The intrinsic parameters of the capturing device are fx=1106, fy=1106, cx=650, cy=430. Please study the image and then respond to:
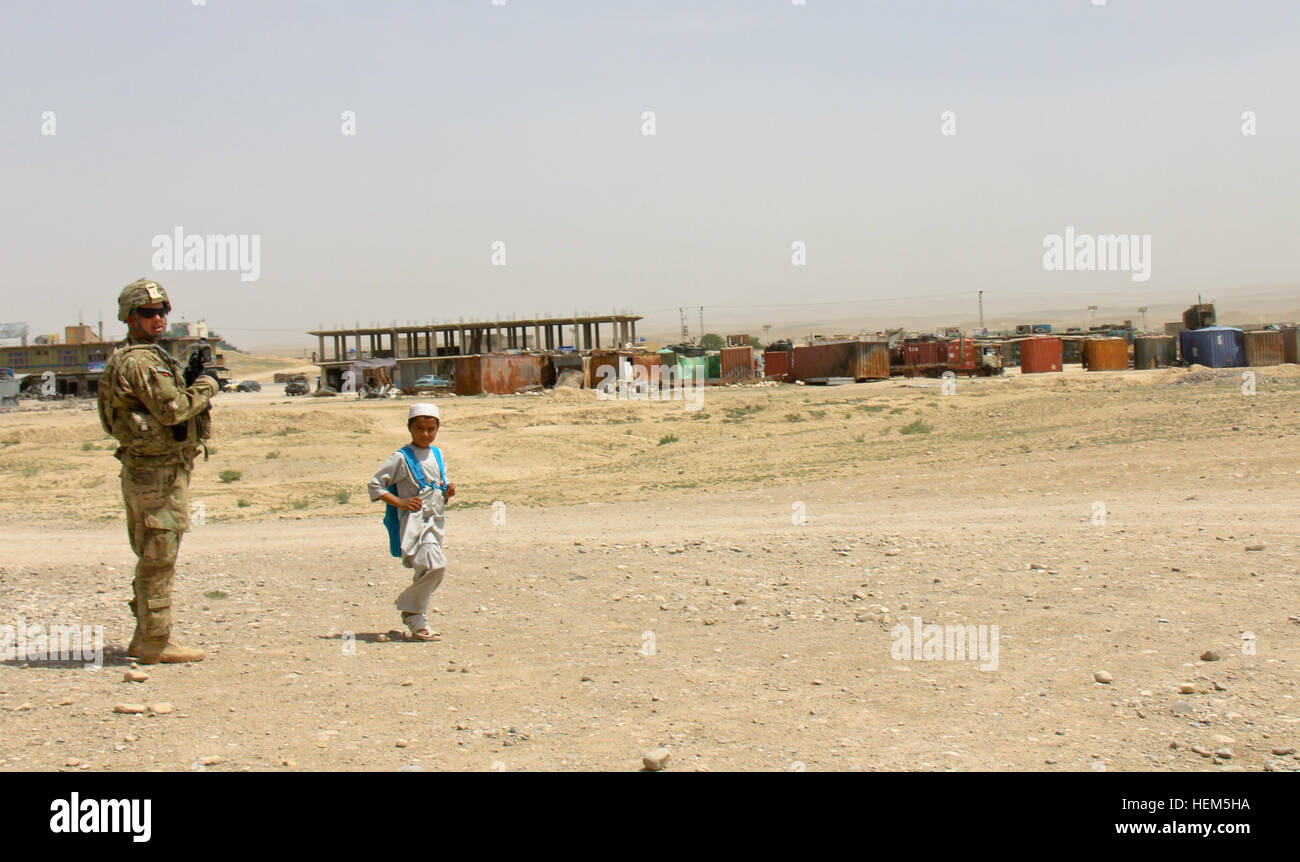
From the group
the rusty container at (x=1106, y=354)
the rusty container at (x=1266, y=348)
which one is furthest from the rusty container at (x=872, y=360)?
the rusty container at (x=1266, y=348)

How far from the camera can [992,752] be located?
4.98 metres

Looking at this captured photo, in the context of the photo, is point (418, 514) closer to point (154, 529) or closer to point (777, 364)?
point (154, 529)

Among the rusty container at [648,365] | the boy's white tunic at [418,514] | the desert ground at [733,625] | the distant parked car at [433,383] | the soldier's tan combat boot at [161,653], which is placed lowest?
the desert ground at [733,625]

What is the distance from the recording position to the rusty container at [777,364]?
53.8m

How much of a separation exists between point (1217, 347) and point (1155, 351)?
3110 mm

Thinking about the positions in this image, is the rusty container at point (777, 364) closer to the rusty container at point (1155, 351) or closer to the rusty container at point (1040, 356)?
the rusty container at point (1040, 356)

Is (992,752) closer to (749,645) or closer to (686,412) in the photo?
(749,645)

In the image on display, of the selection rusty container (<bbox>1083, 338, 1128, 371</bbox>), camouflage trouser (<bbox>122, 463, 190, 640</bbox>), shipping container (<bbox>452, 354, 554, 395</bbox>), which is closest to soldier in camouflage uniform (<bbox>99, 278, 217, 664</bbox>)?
camouflage trouser (<bbox>122, 463, 190, 640</bbox>)

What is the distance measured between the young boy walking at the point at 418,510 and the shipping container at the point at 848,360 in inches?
1708

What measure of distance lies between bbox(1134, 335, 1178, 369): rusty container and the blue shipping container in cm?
193

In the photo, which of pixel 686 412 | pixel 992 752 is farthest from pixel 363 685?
pixel 686 412

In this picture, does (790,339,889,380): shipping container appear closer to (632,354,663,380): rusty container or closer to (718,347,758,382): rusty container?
(718,347,758,382): rusty container

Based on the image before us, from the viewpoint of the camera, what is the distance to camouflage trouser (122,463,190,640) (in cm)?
635
